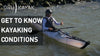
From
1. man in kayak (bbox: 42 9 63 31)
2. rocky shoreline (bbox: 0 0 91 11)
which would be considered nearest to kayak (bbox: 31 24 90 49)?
man in kayak (bbox: 42 9 63 31)

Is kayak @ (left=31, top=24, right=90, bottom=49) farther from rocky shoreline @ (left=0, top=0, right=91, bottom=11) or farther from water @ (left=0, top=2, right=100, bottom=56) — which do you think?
rocky shoreline @ (left=0, top=0, right=91, bottom=11)

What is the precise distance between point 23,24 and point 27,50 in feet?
24.2

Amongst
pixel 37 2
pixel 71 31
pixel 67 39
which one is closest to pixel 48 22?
pixel 67 39

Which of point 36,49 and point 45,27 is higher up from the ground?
point 45,27

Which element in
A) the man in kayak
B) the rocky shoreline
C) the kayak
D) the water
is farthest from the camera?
the rocky shoreline

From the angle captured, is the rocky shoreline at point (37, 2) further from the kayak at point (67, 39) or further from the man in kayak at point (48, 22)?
the kayak at point (67, 39)

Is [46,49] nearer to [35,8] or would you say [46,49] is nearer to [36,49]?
[36,49]

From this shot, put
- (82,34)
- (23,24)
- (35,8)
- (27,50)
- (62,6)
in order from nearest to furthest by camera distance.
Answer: (27,50) < (82,34) < (23,24) < (35,8) < (62,6)

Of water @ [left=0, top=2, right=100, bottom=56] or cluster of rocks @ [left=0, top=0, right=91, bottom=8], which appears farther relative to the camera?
cluster of rocks @ [left=0, top=0, right=91, bottom=8]

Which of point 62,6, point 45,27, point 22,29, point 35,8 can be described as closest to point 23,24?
point 22,29

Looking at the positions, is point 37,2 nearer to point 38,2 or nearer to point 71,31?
point 38,2

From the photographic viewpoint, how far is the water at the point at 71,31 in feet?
57.3

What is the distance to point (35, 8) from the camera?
34.5 meters

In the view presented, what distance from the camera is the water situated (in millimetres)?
17469
